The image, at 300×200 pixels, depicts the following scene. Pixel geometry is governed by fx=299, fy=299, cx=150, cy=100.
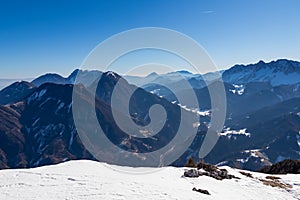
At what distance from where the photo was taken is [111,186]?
1098 inches

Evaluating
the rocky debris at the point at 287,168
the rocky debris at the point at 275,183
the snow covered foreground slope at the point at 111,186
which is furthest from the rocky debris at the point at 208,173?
the rocky debris at the point at 287,168


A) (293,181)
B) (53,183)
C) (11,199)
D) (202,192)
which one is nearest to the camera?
(11,199)

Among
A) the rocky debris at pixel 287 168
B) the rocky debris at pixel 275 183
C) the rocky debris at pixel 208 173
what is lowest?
the rocky debris at pixel 287 168

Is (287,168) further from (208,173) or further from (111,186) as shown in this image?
(111,186)

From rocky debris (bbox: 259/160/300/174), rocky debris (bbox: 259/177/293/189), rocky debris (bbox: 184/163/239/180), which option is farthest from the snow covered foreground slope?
rocky debris (bbox: 259/160/300/174)

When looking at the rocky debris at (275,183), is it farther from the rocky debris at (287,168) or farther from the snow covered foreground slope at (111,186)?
the rocky debris at (287,168)

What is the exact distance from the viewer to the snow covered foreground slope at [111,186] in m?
25.7

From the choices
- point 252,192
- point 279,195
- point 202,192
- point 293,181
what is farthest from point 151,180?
point 293,181

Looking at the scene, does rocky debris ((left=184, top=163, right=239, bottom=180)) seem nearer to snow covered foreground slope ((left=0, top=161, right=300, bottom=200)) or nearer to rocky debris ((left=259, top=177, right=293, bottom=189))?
snow covered foreground slope ((left=0, top=161, right=300, bottom=200))

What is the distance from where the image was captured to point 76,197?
2447cm

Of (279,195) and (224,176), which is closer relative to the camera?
(279,195)

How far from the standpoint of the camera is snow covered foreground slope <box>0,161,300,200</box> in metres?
25.7

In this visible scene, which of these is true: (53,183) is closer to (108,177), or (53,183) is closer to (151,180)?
(108,177)

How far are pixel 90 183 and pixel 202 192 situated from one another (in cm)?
1147
